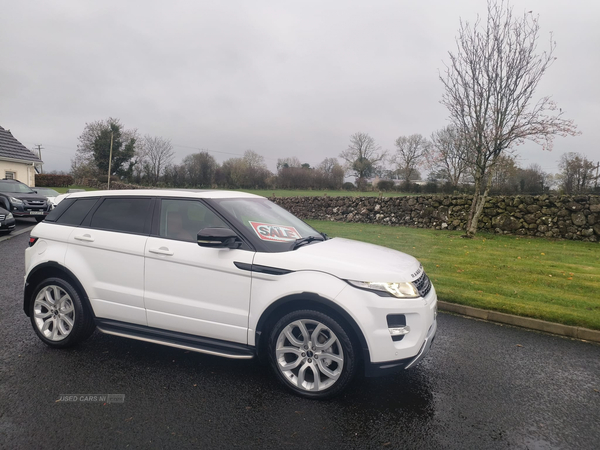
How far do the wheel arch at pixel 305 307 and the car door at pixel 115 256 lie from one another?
1250mm

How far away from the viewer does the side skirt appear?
3539mm

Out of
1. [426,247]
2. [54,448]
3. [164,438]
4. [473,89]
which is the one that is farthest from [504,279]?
[473,89]

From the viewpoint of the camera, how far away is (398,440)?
2.89 meters

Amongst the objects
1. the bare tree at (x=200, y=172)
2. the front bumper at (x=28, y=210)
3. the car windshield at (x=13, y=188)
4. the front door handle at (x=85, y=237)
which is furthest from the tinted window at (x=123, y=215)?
the bare tree at (x=200, y=172)

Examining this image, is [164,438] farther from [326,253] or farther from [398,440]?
[326,253]

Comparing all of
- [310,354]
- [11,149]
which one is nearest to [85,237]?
[310,354]

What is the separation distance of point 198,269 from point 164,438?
140 centimetres

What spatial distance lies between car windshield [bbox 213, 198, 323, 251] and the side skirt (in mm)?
A: 963

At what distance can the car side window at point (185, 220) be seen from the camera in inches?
155

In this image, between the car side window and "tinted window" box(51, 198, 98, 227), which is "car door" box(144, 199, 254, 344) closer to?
the car side window

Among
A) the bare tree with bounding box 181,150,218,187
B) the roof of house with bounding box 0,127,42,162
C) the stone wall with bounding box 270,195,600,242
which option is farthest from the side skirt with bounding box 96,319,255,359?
the bare tree with bounding box 181,150,218,187

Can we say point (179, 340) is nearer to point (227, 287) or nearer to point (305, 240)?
point (227, 287)

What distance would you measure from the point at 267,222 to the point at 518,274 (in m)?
6.85

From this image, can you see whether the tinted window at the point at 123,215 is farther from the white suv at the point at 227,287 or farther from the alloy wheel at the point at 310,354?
the alloy wheel at the point at 310,354
